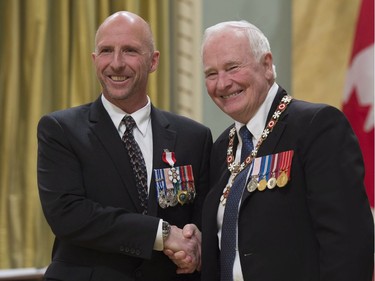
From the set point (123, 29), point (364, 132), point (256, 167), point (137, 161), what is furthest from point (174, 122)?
point (364, 132)

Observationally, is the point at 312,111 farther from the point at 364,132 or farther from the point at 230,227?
the point at 364,132

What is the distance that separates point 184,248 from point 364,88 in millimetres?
1484

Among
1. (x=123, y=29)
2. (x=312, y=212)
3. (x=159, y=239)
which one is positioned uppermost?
(x=123, y=29)

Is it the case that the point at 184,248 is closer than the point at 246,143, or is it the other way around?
the point at 246,143

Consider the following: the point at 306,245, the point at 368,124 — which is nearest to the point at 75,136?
the point at 306,245

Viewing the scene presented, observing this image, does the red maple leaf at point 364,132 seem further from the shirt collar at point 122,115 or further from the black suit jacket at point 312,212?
the black suit jacket at point 312,212

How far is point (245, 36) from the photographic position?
2.34 meters

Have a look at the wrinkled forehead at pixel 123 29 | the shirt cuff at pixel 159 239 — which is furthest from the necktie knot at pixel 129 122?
the shirt cuff at pixel 159 239

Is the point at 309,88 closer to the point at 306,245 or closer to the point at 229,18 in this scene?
the point at 229,18

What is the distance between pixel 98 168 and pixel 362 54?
1609 millimetres

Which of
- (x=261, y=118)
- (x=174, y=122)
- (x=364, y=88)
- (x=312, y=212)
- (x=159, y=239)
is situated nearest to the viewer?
(x=312, y=212)

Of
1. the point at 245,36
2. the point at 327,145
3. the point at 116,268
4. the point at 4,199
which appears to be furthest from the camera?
the point at 4,199

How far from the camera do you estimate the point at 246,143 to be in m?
2.40

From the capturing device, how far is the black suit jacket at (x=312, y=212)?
2086mm
